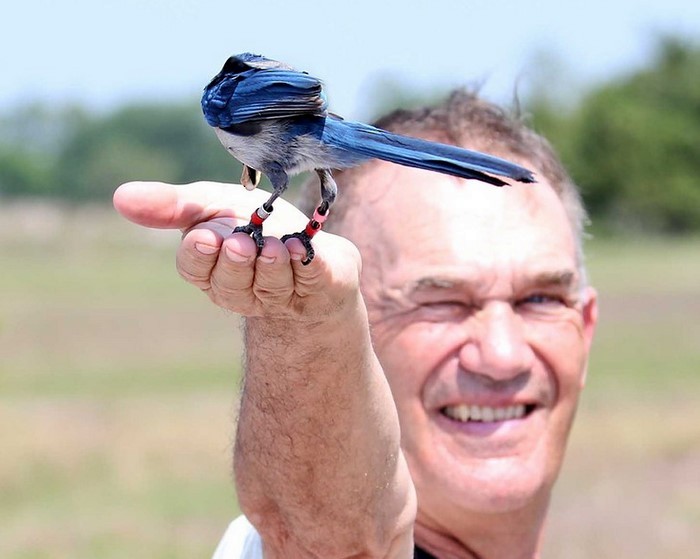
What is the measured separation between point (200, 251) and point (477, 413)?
208cm

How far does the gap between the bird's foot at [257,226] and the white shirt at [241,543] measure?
1.44m

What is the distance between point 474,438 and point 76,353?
23.5m

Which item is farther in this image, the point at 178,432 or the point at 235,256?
the point at 178,432

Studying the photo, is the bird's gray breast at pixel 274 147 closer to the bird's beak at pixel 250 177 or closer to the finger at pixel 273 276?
the bird's beak at pixel 250 177

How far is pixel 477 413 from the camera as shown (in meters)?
4.54

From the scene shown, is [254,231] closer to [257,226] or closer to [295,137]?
[257,226]

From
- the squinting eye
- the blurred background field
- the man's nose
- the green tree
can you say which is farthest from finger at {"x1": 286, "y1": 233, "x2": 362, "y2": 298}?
the green tree

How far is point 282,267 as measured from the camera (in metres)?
2.73

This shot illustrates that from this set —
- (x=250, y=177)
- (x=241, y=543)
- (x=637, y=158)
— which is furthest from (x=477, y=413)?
(x=637, y=158)

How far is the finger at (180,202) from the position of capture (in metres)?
2.63

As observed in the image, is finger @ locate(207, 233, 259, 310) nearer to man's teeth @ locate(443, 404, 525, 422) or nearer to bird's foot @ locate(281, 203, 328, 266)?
bird's foot @ locate(281, 203, 328, 266)

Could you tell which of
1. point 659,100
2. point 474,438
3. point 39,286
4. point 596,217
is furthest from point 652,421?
point 659,100

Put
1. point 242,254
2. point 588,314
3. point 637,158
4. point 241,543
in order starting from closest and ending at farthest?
point 242,254
point 241,543
point 588,314
point 637,158

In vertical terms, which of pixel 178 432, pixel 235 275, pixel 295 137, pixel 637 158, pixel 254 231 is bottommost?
pixel 178 432
